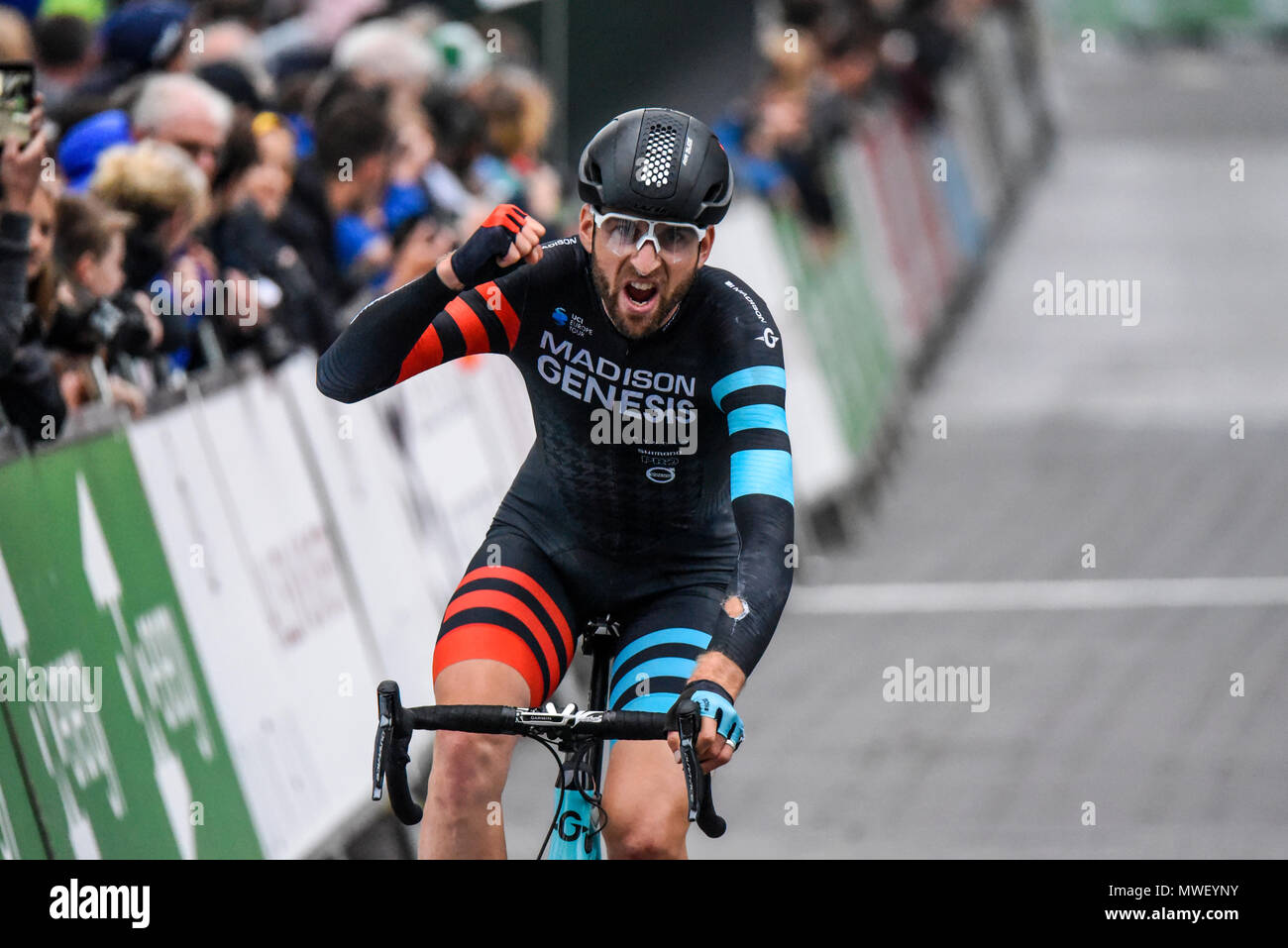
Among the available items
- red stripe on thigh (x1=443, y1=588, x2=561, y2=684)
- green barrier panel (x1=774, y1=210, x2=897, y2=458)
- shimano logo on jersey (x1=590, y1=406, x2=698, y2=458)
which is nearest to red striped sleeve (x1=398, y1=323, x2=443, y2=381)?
shimano logo on jersey (x1=590, y1=406, x2=698, y2=458)

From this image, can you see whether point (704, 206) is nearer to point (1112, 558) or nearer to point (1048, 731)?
point (1048, 731)

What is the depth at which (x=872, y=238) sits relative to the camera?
16.5 m

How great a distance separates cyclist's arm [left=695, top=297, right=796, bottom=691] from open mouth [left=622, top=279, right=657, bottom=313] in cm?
24

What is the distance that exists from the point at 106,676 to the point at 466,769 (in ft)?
5.00

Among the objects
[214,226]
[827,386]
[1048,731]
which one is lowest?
[1048,731]

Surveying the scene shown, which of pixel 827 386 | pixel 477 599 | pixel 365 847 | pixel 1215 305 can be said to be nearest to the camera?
pixel 477 599

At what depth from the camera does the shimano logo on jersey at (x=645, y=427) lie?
5.39m

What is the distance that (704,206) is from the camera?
16.4 ft

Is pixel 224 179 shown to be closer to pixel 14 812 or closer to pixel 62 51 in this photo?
pixel 62 51

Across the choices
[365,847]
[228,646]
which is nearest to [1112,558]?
[365,847]

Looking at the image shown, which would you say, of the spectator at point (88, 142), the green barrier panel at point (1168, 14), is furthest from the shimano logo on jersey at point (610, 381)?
the green barrier panel at point (1168, 14)

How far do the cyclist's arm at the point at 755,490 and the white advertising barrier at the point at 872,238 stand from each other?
10.4 m

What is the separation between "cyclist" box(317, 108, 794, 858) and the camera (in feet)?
16.3

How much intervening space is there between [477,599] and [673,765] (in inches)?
24.3
